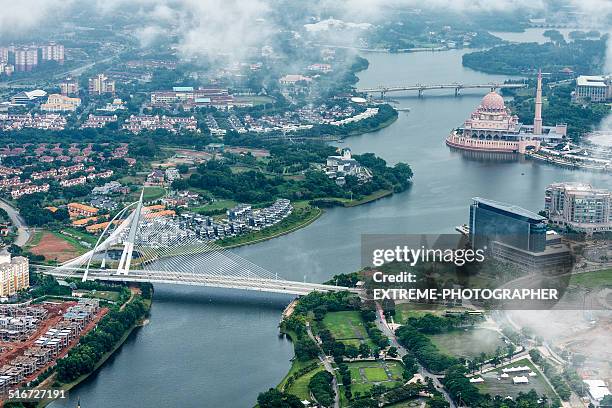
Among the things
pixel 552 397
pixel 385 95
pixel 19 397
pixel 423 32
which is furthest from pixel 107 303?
pixel 423 32

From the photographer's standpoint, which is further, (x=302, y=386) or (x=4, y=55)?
(x=4, y=55)

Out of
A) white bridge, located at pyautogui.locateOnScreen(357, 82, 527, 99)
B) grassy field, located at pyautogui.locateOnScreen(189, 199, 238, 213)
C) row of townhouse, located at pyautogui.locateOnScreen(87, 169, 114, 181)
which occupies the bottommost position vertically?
grassy field, located at pyautogui.locateOnScreen(189, 199, 238, 213)

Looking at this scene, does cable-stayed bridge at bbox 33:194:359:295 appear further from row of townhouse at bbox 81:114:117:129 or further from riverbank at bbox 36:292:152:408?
row of townhouse at bbox 81:114:117:129

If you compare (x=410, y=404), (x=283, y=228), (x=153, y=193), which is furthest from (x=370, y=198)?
(x=410, y=404)

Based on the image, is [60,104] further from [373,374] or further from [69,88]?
[373,374]

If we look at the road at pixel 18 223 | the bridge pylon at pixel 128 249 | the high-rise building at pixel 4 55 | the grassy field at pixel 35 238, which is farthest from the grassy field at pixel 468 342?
the high-rise building at pixel 4 55

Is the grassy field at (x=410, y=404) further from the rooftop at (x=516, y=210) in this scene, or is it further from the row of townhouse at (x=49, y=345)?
the rooftop at (x=516, y=210)

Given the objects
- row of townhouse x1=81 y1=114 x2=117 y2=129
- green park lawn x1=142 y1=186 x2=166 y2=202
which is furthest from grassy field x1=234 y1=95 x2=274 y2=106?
green park lawn x1=142 y1=186 x2=166 y2=202
